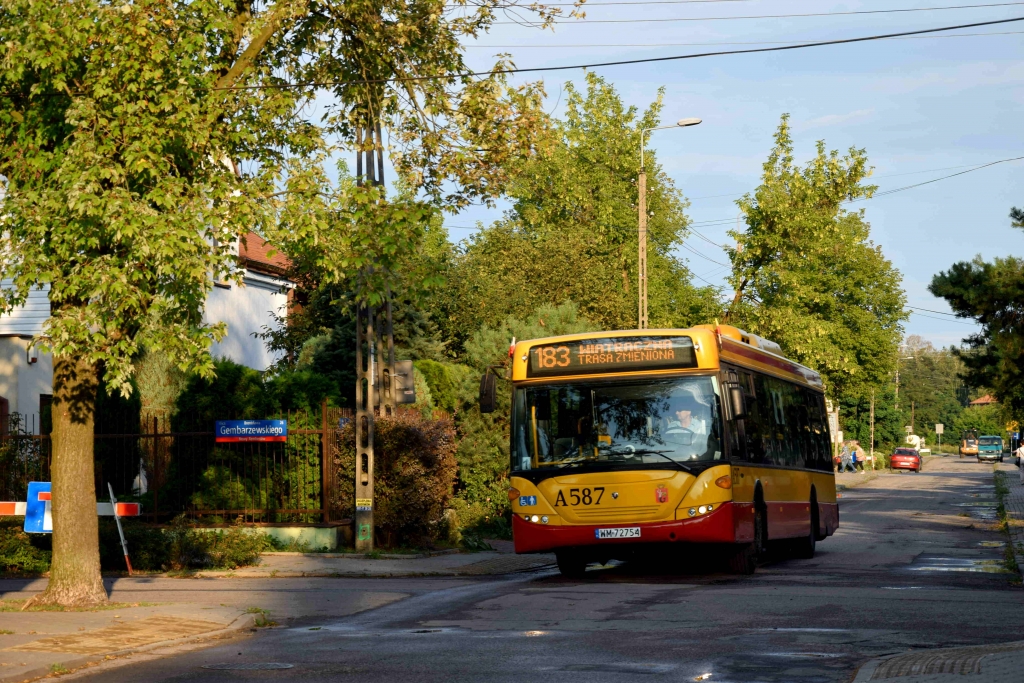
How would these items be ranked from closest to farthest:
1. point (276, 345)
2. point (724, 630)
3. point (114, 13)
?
1. point (724, 630)
2. point (114, 13)
3. point (276, 345)

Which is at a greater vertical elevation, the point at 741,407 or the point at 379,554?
the point at 741,407

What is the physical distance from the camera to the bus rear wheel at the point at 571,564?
17719mm

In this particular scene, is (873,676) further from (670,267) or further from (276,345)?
(670,267)

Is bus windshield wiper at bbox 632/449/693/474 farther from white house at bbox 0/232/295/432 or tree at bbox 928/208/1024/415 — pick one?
white house at bbox 0/232/295/432

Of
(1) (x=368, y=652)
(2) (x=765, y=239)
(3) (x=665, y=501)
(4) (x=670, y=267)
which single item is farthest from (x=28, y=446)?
(4) (x=670, y=267)

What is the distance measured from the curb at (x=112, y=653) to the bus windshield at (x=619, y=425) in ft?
16.6

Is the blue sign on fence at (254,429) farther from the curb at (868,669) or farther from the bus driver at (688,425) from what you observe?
the curb at (868,669)

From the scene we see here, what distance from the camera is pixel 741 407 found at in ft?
54.0

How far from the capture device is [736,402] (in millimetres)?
16406

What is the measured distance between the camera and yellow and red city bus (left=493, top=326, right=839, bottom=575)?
1627 cm

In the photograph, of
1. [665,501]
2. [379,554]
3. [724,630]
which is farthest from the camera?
[379,554]

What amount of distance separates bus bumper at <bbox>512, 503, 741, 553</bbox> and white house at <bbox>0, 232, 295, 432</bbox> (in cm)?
1341

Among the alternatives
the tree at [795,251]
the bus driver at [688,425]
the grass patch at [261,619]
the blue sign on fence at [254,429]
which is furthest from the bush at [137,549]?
the tree at [795,251]

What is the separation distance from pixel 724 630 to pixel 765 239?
37758 mm
